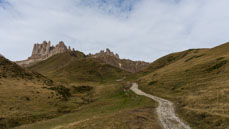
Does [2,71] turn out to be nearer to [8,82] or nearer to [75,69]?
[8,82]

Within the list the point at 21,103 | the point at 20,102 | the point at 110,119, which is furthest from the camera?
the point at 20,102

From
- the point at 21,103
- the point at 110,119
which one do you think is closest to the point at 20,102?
the point at 21,103

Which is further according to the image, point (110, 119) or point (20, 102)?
point (20, 102)

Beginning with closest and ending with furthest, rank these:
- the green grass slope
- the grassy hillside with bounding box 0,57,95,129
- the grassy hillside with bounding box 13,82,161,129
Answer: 1. the grassy hillside with bounding box 13,82,161,129
2. the green grass slope
3. the grassy hillside with bounding box 0,57,95,129

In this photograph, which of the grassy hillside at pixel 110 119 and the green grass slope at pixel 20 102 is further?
the green grass slope at pixel 20 102

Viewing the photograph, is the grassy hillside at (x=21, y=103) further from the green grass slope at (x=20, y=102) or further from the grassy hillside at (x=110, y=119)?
the grassy hillside at (x=110, y=119)

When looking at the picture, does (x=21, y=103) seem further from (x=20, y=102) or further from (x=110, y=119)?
(x=110, y=119)

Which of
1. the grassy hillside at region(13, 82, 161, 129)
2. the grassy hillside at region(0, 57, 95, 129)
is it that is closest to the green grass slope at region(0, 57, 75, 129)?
the grassy hillside at region(0, 57, 95, 129)

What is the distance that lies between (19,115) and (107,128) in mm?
27651

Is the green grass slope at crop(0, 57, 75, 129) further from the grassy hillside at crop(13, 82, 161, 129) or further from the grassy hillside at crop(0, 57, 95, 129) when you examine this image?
the grassy hillside at crop(13, 82, 161, 129)

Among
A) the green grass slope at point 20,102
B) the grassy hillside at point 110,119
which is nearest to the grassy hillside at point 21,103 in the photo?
the green grass slope at point 20,102

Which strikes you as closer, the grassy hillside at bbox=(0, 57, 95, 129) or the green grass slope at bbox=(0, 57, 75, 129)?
the green grass slope at bbox=(0, 57, 75, 129)

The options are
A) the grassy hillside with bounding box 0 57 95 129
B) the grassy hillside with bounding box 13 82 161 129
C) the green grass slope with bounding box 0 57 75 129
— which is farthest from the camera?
the grassy hillside with bounding box 0 57 95 129

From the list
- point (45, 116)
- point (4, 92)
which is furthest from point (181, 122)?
point (4, 92)
